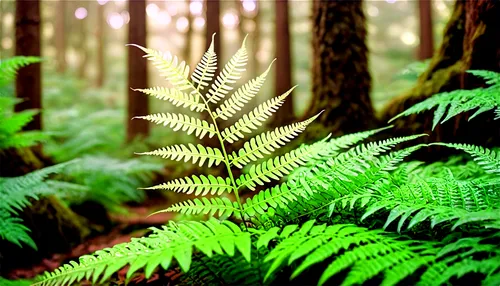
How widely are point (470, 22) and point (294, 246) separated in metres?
3.06

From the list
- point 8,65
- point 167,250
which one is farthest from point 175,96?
point 8,65

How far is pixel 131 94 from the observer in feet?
32.0

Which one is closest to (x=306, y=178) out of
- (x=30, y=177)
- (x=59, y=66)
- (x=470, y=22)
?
(x=470, y=22)

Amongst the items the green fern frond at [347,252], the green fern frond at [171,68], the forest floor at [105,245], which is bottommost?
the forest floor at [105,245]

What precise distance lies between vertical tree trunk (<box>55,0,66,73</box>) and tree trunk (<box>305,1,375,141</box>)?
19098 millimetres

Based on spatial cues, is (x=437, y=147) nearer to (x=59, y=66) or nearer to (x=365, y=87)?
(x=365, y=87)

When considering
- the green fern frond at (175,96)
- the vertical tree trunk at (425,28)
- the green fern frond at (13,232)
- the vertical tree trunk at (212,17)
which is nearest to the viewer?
the green fern frond at (175,96)

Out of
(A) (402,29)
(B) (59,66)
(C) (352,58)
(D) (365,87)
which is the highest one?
(A) (402,29)

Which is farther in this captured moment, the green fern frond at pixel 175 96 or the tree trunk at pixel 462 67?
the tree trunk at pixel 462 67

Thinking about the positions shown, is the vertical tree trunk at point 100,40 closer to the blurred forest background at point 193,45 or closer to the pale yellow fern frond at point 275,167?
the blurred forest background at point 193,45

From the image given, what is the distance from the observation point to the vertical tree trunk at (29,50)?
582 cm

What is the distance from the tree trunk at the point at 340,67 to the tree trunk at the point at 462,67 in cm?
64

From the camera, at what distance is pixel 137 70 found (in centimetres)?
991

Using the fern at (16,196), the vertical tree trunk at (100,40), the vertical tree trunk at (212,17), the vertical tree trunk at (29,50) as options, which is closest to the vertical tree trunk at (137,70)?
the vertical tree trunk at (212,17)
